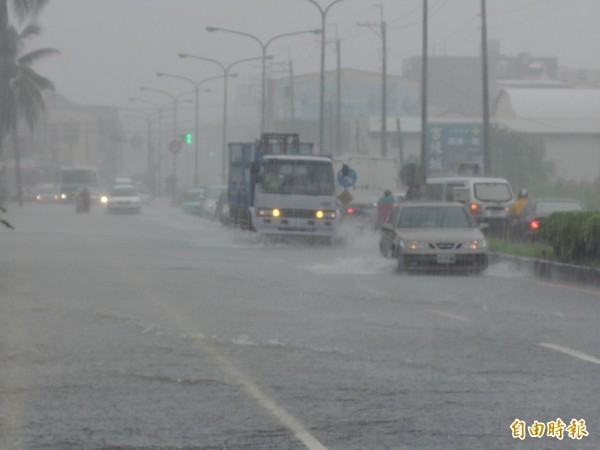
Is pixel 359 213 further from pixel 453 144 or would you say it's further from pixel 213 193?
pixel 453 144

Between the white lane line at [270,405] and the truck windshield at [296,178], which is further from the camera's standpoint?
the truck windshield at [296,178]

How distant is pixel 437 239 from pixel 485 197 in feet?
43.4

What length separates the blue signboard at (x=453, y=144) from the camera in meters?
60.6

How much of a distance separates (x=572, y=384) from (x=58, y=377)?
436 centimetres

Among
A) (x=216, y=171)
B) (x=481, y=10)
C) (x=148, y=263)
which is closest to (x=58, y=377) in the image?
(x=148, y=263)

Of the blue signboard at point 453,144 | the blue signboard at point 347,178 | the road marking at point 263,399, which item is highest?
the blue signboard at point 453,144

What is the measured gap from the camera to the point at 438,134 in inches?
2391

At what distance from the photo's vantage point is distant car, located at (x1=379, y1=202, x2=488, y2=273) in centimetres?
2311

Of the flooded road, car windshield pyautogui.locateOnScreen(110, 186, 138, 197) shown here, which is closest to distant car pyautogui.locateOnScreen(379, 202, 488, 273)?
the flooded road

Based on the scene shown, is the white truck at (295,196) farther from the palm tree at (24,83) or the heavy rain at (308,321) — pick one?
the palm tree at (24,83)

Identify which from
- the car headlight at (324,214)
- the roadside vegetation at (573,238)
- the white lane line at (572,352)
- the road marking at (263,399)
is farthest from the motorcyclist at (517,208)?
the white lane line at (572,352)

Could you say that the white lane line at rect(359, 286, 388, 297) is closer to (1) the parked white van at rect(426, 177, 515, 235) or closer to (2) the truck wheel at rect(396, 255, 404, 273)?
(2) the truck wheel at rect(396, 255, 404, 273)

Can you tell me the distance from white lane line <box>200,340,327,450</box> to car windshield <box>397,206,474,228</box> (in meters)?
13.0

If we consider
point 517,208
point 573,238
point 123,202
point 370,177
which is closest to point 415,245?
point 573,238
